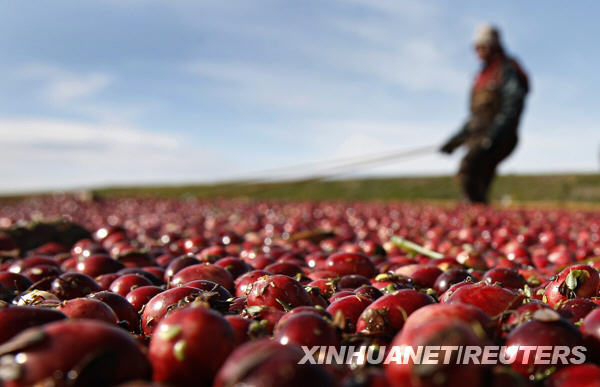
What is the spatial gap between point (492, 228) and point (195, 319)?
18.7 feet

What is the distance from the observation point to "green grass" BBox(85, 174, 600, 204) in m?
19.6

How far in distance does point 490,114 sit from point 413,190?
13.9 m

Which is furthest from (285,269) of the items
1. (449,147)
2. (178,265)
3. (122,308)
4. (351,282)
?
(449,147)

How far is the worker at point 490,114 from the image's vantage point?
29.4 feet

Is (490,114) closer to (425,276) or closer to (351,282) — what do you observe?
(425,276)

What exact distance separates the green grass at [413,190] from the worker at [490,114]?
8.80m

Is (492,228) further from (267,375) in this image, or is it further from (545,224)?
(267,375)

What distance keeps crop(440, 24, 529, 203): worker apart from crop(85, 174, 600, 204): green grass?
8799 millimetres

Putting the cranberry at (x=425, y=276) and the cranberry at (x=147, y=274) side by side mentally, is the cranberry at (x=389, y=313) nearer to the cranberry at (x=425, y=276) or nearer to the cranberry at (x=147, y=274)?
the cranberry at (x=425, y=276)

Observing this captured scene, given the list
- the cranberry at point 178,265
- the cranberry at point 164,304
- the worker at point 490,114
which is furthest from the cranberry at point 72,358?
the worker at point 490,114

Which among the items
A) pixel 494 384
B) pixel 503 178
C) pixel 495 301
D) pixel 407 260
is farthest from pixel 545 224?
pixel 503 178

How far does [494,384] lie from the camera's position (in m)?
1.01

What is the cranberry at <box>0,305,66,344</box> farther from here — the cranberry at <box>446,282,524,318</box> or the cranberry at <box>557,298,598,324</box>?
the cranberry at <box>557,298,598,324</box>

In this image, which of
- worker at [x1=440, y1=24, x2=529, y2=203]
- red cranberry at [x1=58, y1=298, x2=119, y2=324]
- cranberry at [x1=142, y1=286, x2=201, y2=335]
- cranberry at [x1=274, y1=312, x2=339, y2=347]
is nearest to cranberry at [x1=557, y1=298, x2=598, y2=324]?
cranberry at [x1=274, y1=312, x2=339, y2=347]
